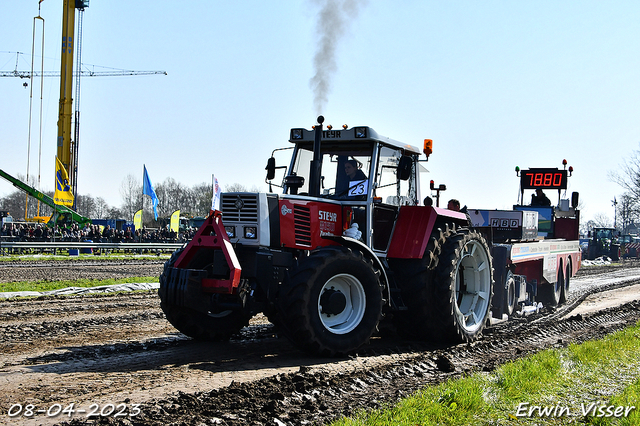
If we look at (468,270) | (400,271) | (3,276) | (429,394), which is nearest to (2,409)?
(429,394)

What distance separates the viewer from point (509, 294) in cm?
1084

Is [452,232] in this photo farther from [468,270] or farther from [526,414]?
[526,414]

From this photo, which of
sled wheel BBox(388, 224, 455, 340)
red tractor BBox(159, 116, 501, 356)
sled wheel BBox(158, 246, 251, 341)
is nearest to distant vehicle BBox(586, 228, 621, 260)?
red tractor BBox(159, 116, 501, 356)

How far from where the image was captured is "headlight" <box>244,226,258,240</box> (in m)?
7.22

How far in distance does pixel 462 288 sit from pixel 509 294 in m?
2.09

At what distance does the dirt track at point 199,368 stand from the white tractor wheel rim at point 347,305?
40 cm

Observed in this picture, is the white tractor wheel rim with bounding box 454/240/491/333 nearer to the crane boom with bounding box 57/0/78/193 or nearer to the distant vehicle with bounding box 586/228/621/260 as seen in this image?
the distant vehicle with bounding box 586/228/621/260

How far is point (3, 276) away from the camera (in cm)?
1728

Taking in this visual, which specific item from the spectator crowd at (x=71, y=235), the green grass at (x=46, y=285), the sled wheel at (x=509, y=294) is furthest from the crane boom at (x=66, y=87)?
the sled wheel at (x=509, y=294)

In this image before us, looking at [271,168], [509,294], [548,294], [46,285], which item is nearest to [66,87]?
[46,285]

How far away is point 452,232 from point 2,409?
19.5 feet

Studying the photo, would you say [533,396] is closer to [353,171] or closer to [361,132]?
[353,171]

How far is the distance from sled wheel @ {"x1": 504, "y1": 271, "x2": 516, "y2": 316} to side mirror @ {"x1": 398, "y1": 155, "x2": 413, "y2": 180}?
3602 mm

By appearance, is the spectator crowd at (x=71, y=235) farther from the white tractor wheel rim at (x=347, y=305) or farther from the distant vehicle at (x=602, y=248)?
the white tractor wheel rim at (x=347, y=305)
